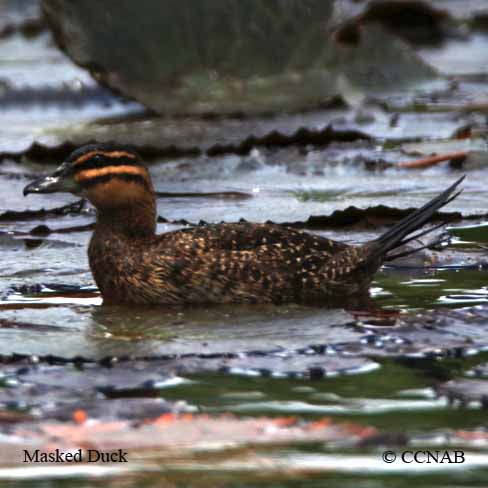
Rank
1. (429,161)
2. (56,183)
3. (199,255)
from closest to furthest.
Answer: (199,255)
(56,183)
(429,161)

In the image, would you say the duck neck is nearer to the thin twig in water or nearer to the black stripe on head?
the black stripe on head

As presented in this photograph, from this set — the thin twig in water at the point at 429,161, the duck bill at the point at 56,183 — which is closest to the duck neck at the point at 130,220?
the duck bill at the point at 56,183

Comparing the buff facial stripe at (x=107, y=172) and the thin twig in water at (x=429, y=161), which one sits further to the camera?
the thin twig in water at (x=429, y=161)

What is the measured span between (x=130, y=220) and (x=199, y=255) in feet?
1.85

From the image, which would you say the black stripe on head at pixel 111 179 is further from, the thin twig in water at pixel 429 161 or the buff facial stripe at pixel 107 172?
the thin twig in water at pixel 429 161

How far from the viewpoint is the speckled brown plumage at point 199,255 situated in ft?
23.0

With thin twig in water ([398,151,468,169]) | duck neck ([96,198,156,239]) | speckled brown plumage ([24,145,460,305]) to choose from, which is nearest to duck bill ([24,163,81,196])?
speckled brown plumage ([24,145,460,305])

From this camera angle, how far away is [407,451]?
4.57 meters

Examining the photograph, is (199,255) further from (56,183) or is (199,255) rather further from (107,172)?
(56,183)

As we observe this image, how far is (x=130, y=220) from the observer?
746 cm

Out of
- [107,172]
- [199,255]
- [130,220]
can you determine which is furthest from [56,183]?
[199,255]

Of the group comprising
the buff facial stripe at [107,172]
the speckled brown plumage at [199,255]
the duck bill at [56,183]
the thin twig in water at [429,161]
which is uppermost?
the buff facial stripe at [107,172]

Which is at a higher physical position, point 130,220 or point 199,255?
point 130,220

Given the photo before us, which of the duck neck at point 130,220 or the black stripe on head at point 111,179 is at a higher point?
the black stripe on head at point 111,179
